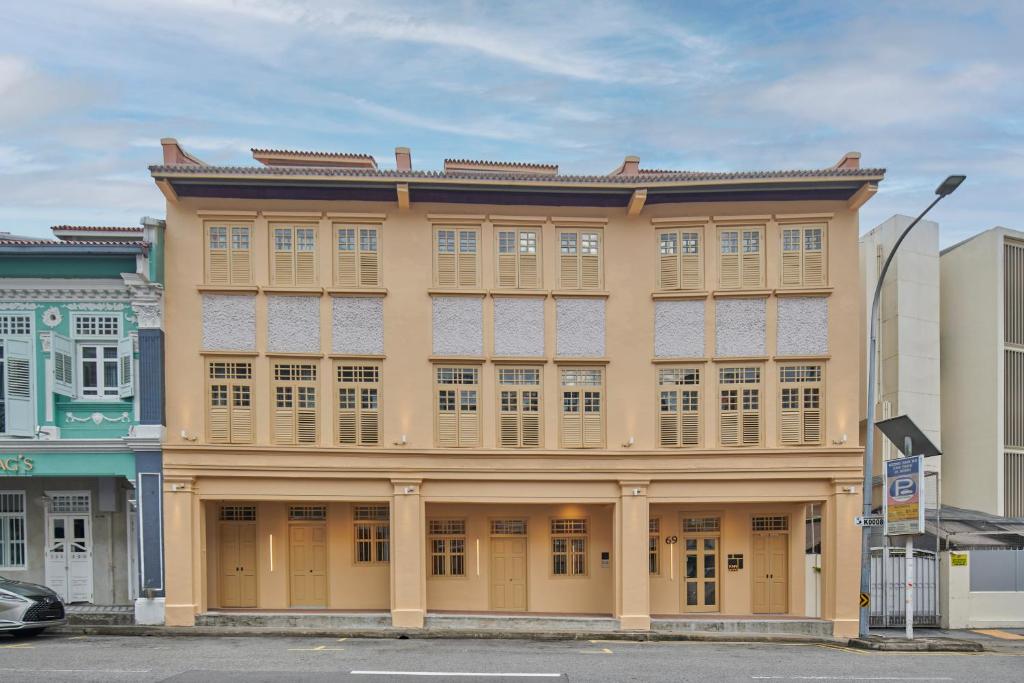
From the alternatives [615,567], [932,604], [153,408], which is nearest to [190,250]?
[153,408]

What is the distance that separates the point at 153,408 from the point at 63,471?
2.55 m

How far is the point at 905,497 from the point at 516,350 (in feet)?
30.0

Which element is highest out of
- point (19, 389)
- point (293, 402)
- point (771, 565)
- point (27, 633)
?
point (19, 389)

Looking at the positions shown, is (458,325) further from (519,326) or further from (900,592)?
(900,592)

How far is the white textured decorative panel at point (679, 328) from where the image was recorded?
19594 millimetres

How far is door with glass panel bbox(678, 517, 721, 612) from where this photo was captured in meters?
20.7

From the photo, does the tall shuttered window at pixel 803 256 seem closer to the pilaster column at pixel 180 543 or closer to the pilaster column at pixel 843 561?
the pilaster column at pixel 843 561

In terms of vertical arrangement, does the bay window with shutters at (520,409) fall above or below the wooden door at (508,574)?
above

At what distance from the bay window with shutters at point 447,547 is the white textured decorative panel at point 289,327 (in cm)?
563

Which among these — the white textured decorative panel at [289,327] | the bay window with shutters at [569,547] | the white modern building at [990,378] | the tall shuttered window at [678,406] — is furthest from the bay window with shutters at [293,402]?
the white modern building at [990,378]

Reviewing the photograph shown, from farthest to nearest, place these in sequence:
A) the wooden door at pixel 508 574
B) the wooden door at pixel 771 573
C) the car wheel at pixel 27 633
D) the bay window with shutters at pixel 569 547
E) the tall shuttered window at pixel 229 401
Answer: the bay window with shutters at pixel 569 547 → the wooden door at pixel 508 574 → the wooden door at pixel 771 573 → the tall shuttered window at pixel 229 401 → the car wheel at pixel 27 633

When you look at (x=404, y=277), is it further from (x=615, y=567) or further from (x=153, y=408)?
(x=615, y=567)

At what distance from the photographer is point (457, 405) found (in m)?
19.5

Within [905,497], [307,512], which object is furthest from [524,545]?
[905,497]
